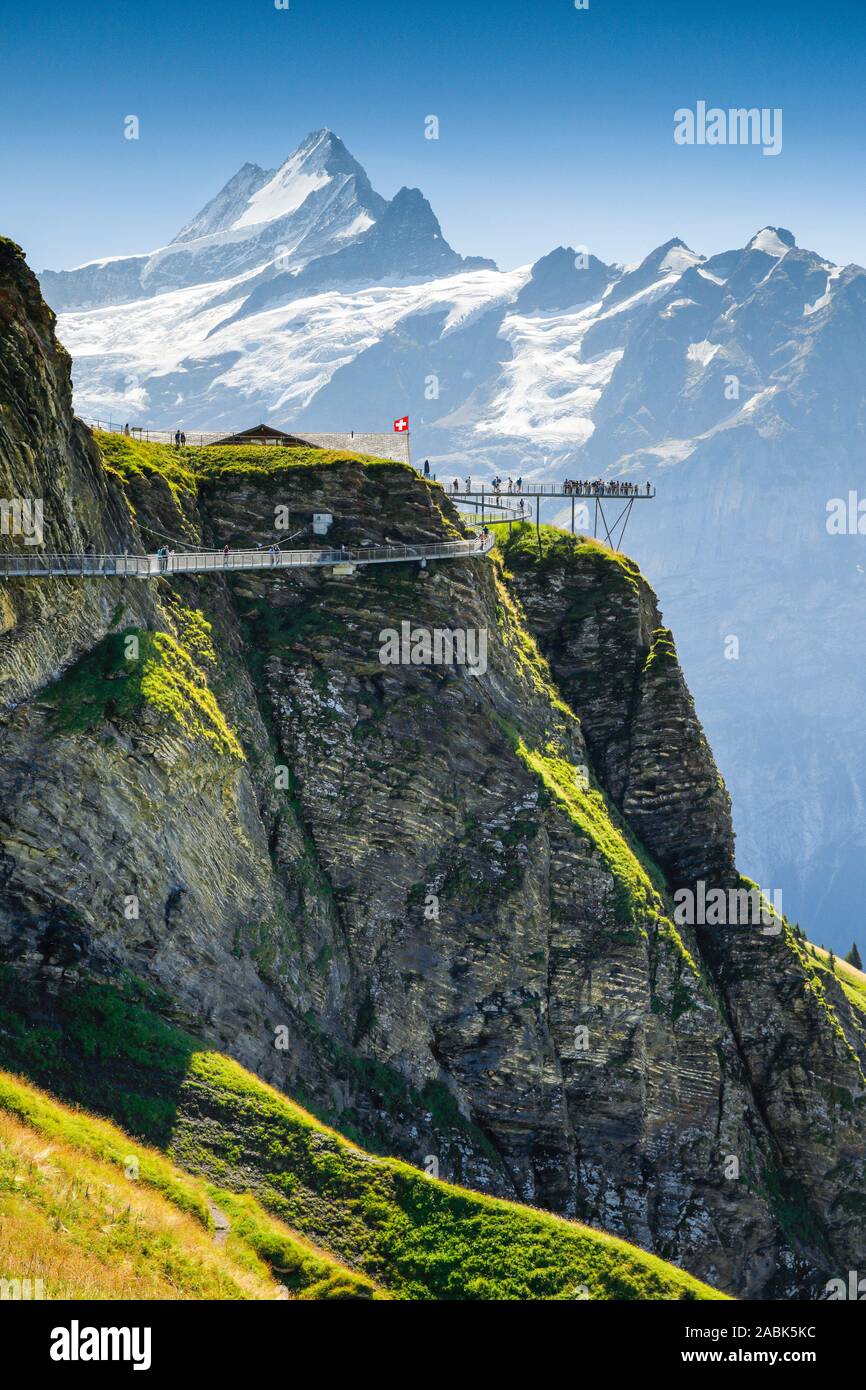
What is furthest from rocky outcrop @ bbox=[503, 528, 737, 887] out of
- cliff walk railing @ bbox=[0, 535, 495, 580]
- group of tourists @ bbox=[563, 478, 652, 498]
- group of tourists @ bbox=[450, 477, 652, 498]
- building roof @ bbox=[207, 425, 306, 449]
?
building roof @ bbox=[207, 425, 306, 449]

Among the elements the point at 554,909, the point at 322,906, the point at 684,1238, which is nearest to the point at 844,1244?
the point at 684,1238

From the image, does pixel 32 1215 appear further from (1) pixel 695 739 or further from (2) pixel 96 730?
(1) pixel 695 739

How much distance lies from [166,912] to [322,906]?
1276 cm

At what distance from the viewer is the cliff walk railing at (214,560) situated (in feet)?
184

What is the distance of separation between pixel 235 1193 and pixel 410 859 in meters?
24.8

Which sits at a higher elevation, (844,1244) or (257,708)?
(257,708)

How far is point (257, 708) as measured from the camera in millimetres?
71312

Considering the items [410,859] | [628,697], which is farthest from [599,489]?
[410,859]

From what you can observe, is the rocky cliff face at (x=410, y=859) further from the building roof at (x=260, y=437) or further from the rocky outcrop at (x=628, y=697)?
the building roof at (x=260, y=437)

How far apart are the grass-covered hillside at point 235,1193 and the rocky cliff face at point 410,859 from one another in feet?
9.25

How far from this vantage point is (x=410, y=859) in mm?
71688

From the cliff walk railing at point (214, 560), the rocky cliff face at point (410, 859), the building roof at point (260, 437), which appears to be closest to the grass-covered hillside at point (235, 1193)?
the rocky cliff face at point (410, 859)

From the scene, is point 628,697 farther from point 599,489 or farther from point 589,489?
point 589,489

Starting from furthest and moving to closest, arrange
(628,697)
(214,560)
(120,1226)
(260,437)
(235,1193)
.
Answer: (628,697) → (260,437) → (214,560) → (235,1193) → (120,1226)
